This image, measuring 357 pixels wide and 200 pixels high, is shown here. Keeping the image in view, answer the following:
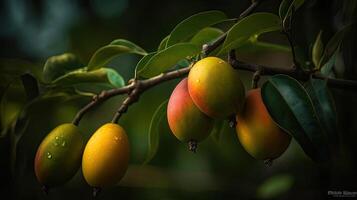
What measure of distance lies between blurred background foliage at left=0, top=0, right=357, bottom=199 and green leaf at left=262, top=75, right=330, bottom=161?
1.40ft

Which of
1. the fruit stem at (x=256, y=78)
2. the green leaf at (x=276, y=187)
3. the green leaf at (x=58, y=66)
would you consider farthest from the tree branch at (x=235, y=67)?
the green leaf at (x=276, y=187)

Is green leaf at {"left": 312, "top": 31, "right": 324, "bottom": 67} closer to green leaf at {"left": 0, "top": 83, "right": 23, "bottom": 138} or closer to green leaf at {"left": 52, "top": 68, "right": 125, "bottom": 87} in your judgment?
green leaf at {"left": 52, "top": 68, "right": 125, "bottom": 87}

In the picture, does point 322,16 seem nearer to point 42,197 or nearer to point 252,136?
point 252,136

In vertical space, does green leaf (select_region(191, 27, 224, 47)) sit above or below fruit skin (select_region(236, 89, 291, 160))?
above

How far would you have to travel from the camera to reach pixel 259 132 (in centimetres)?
56

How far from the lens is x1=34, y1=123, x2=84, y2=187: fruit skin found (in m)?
0.65

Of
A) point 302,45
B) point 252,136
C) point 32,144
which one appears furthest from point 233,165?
point 252,136

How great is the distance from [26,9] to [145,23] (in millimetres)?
334

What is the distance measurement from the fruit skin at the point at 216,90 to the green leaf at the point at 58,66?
1.14 ft

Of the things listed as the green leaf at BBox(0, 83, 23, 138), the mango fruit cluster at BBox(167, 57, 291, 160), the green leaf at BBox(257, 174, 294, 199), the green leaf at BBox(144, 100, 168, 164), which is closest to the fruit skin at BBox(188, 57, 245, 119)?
the mango fruit cluster at BBox(167, 57, 291, 160)

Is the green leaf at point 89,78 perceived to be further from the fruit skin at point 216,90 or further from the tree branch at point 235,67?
the fruit skin at point 216,90

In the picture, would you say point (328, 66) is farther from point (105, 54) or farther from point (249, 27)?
point (105, 54)

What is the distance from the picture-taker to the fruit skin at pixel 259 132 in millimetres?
560

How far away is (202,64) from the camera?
55 centimetres
